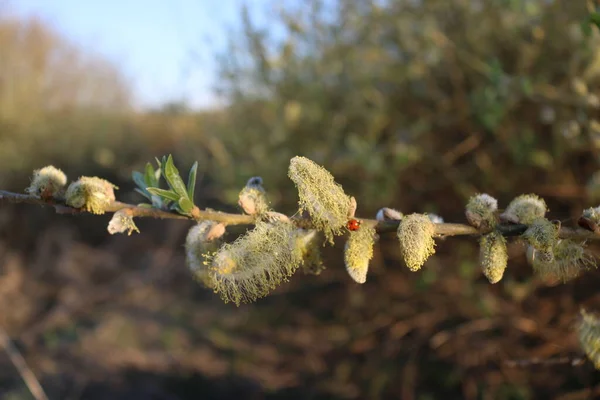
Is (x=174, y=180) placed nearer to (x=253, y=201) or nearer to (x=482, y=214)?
(x=253, y=201)

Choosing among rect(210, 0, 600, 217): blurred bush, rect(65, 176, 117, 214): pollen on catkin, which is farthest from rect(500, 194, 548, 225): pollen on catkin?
rect(210, 0, 600, 217): blurred bush

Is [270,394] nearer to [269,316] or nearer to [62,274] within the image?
[269,316]

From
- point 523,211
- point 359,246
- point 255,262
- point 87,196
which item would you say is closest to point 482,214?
point 523,211

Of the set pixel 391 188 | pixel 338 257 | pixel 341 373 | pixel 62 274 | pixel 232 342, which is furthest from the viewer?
pixel 62 274

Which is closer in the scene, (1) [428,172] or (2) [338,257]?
(1) [428,172]

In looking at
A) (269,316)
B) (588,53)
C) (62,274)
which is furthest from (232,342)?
(588,53)

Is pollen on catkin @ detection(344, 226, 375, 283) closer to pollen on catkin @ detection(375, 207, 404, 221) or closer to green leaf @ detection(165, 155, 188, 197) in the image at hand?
pollen on catkin @ detection(375, 207, 404, 221)

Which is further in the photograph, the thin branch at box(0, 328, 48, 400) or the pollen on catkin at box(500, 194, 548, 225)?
the thin branch at box(0, 328, 48, 400)
